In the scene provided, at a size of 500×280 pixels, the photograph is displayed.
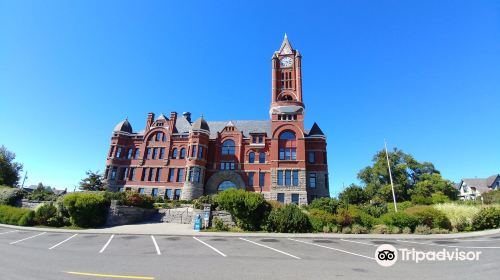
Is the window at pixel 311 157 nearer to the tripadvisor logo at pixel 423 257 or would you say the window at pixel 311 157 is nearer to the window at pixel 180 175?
the window at pixel 180 175

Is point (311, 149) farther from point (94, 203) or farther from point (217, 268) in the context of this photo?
point (217, 268)

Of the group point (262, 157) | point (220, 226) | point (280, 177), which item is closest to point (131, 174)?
point (262, 157)

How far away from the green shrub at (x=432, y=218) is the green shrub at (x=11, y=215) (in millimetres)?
35920

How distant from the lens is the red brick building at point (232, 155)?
38844 mm

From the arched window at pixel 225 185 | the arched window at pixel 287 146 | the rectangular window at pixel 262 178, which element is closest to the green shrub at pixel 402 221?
the arched window at pixel 287 146

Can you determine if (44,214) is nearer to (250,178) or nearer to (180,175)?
(180,175)

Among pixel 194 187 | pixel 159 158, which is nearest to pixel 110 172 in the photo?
pixel 159 158

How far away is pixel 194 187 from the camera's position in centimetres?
3869

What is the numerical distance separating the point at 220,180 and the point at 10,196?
27004 mm

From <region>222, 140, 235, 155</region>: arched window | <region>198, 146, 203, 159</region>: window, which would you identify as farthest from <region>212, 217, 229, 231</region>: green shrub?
<region>222, 140, 235, 155</region>: arched window

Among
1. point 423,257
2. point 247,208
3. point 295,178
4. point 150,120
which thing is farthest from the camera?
point 150,120

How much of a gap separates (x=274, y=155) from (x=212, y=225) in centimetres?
1944

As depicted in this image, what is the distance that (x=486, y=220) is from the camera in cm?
2125

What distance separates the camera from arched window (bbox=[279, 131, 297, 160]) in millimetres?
39594
